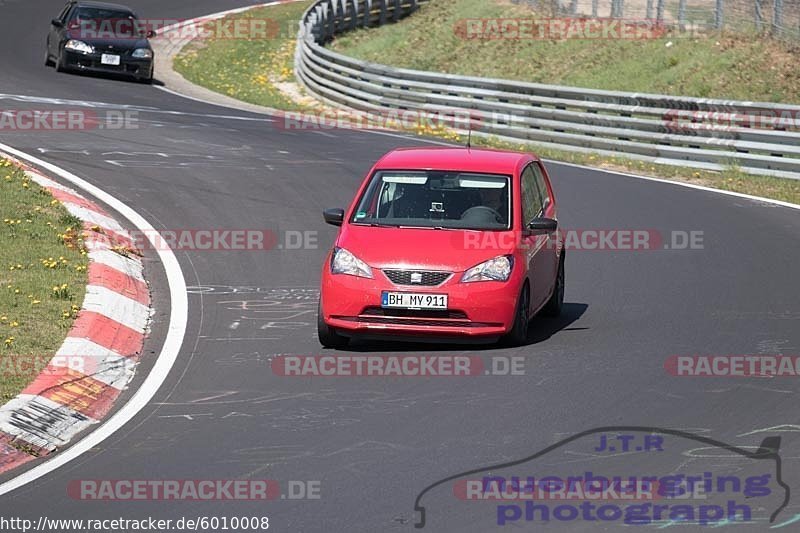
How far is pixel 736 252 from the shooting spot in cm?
1617

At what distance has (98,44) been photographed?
32.2m

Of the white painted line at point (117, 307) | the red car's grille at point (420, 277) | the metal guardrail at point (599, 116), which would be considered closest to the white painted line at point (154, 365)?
the white painted line at point (117, 307)

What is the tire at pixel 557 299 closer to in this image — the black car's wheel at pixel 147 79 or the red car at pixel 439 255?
the red car at pixel 439 255

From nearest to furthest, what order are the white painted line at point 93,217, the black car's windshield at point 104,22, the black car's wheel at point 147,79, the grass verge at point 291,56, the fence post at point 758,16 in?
the white painted line at point 93,217 < the fence post at point 758,16 < the black car's windshield at point 104,22 < the black car's wheel at point 147,79 < the grass verge at point 291,56

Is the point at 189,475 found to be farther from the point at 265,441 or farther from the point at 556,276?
the point at 556,276

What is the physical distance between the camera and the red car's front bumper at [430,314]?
11367 millimetres

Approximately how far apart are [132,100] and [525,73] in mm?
11708

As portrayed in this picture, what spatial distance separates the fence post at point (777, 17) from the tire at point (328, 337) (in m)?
22.0

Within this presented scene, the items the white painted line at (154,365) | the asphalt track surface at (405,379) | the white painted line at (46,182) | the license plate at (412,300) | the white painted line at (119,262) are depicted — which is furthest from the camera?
the white painted line at (46,182)

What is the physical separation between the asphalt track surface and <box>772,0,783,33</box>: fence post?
11437 mm

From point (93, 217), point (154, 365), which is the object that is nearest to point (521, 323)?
point (154, 365)

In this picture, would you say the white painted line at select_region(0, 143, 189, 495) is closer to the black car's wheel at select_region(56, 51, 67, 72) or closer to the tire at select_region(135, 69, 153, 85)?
the black car's wheel at select_region(56, 51, 67, 72)

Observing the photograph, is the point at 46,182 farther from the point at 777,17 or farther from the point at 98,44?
the point at 777,17

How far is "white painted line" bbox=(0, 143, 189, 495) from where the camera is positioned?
334 inches
